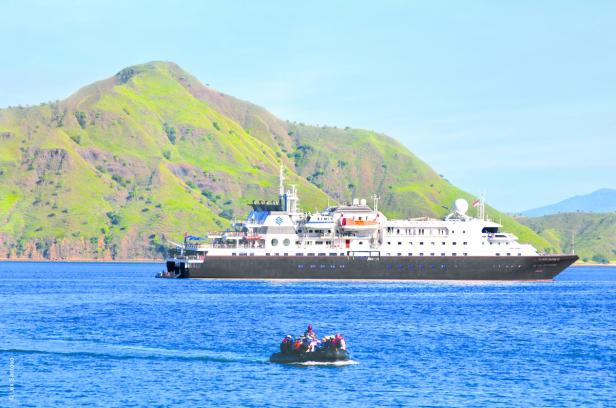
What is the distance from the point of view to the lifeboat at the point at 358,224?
5153 inches

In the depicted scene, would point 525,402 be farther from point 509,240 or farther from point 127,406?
point 509,240

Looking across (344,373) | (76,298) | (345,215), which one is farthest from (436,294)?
(344,373)

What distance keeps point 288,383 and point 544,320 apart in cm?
3632

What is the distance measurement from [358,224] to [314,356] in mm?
76129

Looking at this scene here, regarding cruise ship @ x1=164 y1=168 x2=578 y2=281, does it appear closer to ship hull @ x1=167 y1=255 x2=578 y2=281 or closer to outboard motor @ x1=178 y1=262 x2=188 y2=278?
ship hull @ x1=167 y1=255 x2=578 y2=281

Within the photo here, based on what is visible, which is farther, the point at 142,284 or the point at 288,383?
the point at 142,284

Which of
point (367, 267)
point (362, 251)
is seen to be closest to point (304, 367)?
point (362, 251)

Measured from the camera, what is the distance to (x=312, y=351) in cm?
5544

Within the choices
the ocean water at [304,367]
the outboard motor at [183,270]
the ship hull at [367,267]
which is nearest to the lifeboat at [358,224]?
the ship hull at [367,267]

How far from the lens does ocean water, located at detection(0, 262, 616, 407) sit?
156ft

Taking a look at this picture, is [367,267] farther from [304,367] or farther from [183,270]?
[304,367]

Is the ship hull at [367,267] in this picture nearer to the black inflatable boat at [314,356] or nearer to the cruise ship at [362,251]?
the cruise ship at [362,251]

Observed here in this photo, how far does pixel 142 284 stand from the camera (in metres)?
138

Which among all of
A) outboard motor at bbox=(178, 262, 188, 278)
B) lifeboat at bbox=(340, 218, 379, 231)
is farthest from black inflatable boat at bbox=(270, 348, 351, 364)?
outboard motor at bbox=(178, 262, 188, 278)
